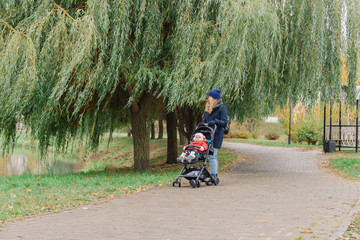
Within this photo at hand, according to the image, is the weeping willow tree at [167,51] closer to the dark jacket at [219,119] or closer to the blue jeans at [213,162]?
the dark jacket at [219,119]

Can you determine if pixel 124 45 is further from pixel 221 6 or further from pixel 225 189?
pixel 225 189

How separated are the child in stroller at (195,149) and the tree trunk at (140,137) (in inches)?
153

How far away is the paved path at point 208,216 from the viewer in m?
5.07

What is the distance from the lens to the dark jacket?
8.86 metres

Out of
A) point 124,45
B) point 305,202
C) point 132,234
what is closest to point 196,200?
point 305,202

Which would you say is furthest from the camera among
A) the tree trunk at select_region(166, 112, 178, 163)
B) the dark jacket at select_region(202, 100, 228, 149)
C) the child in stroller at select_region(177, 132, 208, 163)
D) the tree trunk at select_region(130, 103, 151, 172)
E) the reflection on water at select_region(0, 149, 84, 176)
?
the reflection on water at select_region(0, 149, 84, 176)

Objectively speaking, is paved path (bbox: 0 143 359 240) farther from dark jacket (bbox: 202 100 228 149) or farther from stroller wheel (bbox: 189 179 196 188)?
dark jacket (bbox: 202 100 228 149)

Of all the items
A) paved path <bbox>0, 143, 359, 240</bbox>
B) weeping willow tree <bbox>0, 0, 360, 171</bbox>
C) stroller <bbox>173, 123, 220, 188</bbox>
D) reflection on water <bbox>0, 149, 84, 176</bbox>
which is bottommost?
reflection on water <bbox>0, 149, 84, 176</bbox>

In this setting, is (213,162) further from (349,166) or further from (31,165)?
(31,165)

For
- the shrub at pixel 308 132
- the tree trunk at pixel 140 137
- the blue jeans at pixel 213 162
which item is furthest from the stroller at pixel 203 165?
the shrub at pixel 308 132

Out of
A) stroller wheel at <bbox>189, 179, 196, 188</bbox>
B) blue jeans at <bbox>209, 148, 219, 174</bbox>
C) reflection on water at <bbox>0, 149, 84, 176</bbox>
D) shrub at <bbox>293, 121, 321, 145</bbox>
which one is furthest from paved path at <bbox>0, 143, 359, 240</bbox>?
shrub at <bbox>293, 121, 321, 145</bbox>

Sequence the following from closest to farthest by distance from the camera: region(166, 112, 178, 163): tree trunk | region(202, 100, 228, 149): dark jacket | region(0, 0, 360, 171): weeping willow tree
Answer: region(202, 100, 228, 149): dark jacket → region(0, 0, 360, 171): weeping willow tree → region(166, 112, 178, 163): tree trunk

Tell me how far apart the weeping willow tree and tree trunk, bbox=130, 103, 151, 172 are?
48.2 inches

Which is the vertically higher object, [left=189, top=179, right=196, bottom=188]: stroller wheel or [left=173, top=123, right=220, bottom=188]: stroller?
[left=173, top=123, right=220, bottom=188]: stroller
